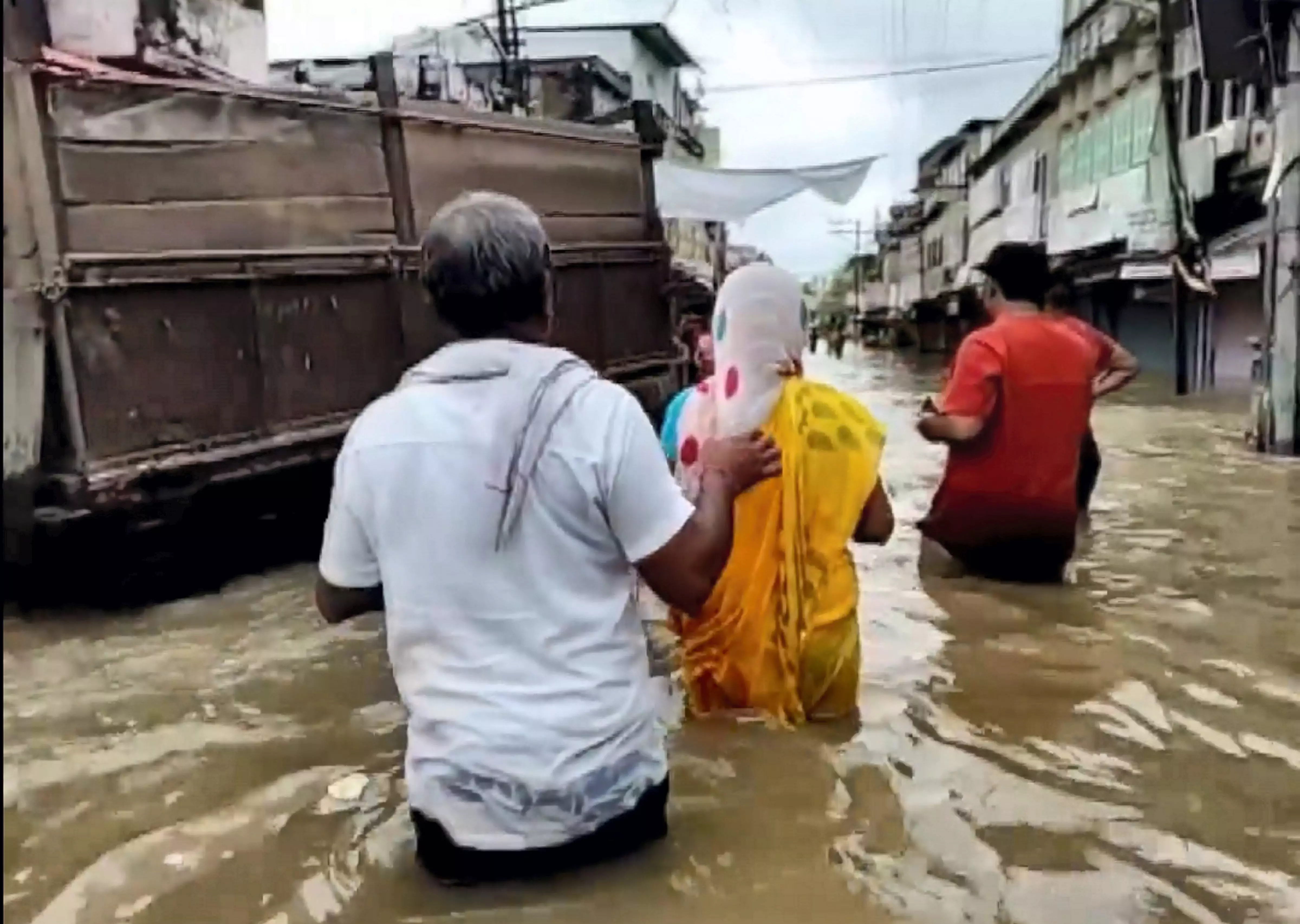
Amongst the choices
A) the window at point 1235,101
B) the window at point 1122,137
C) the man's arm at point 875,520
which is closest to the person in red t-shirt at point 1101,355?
the man's arm at point 875,520

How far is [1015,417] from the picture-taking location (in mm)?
6090

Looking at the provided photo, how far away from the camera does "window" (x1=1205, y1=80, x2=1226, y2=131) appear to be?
23.6 meters

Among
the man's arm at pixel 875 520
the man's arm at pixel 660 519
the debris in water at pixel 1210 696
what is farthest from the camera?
the debris in water at pixel 1210 696

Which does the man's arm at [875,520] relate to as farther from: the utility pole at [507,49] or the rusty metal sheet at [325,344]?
the utility pole at [507,49]

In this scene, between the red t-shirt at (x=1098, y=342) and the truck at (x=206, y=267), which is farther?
the truck at (x=206, y=267)

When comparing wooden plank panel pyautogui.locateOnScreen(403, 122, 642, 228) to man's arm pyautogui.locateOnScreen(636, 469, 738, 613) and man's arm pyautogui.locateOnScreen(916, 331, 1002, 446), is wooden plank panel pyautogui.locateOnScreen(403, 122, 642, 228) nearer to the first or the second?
man's arm pyautogui.locateOnScreen(916, 331, 1002, 446)

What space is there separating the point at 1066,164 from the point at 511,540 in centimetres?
3337

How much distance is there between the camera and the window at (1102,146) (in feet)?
94.8

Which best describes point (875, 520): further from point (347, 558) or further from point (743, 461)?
point (347, 558)

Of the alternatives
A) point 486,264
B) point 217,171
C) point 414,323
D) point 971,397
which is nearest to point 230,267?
point 217,171

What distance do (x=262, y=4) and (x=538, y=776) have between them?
477 inches

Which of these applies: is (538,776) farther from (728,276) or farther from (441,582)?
(728,276)

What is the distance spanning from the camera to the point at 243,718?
5547 mm

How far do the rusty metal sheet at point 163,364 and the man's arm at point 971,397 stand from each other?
12.1 ft
